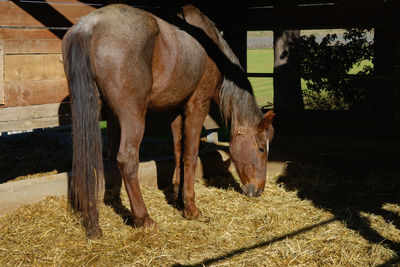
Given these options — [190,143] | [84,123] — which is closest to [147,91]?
[84,123]

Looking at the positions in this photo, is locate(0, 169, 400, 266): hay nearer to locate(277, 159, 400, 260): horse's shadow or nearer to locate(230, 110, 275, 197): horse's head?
locate(277, 159, 400, 260): horse's shadow

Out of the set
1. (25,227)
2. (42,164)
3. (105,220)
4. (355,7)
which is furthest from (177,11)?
(42,164)

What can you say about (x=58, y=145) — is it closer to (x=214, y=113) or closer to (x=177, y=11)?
(x=214, y=113)

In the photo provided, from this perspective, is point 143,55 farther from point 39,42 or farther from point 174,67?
point 39,42

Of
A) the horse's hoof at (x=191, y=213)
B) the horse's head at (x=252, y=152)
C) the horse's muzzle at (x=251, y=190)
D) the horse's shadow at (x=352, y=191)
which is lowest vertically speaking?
the horse's shadow at (x=352, y=191)

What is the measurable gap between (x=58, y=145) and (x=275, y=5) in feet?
13.4

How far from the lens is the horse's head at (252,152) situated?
176 inches

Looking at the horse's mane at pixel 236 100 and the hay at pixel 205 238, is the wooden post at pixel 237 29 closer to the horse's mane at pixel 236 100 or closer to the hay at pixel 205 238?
the horse's mane at pixel 236 100

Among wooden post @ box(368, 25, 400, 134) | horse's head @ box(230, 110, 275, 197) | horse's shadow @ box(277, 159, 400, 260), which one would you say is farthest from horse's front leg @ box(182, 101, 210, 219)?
wooden post @ box(368, 25, 400, 134)

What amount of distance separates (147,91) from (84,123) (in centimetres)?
56

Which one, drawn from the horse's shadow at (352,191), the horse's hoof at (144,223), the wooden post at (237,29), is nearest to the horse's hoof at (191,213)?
the horse's hoof at (144,223)

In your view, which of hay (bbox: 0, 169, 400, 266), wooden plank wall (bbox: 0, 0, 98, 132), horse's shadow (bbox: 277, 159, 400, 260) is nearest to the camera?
hay (bbox: 0, 169, 400, 266)

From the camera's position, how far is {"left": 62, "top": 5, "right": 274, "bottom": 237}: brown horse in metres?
3.16

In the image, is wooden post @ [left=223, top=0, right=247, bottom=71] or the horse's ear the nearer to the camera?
the horse's ear
